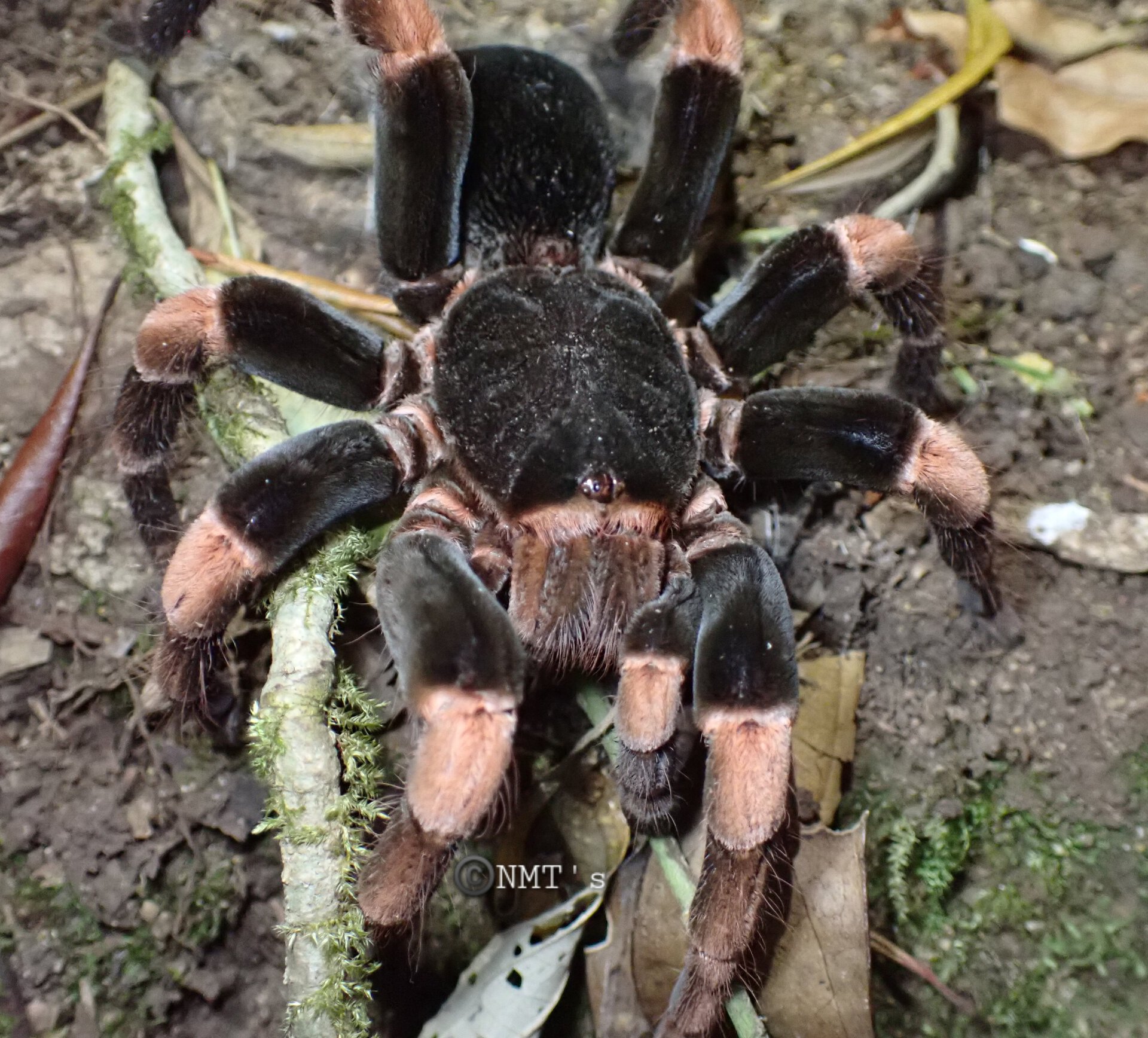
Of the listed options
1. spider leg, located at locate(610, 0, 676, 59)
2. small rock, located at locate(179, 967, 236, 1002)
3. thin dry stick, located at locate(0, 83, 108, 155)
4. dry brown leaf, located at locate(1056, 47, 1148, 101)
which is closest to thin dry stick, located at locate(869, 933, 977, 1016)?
small rock, located at locate(179, 967, 236, 1002)

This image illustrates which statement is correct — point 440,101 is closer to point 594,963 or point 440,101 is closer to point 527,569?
point 527,569

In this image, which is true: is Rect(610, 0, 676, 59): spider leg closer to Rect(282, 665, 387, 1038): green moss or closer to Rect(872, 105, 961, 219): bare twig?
Rect(872, 105, 961, 219): bare twig

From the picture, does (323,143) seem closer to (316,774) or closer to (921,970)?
(316,774)

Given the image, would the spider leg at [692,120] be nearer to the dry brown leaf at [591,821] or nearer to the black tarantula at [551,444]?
the black tarantula at [551,444]

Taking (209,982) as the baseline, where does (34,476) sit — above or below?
above

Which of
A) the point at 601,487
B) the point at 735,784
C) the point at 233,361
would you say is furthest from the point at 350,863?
the point at 233,361

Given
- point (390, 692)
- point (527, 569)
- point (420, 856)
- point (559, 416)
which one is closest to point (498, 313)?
point (559, 416)
